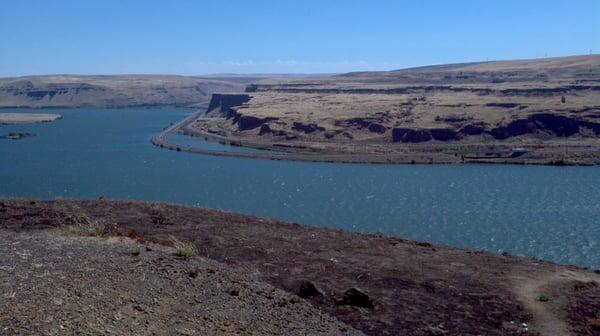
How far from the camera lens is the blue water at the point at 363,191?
28188 mm

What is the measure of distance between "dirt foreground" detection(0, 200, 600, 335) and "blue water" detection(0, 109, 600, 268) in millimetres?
12625

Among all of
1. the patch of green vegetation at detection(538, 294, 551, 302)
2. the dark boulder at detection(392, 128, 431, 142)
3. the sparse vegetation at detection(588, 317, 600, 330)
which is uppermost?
the patch of green vegetation at detection(538, 294, 551, 302)

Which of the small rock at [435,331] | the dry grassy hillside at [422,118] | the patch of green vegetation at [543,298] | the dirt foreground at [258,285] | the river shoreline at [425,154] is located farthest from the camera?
the dry grassy hillside at [422,118]

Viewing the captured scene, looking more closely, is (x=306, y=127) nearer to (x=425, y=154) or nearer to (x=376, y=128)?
(x=376, y=128)

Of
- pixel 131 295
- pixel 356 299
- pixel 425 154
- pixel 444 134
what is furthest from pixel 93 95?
pixel 131 295

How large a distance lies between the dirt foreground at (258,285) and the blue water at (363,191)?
41.4 feet

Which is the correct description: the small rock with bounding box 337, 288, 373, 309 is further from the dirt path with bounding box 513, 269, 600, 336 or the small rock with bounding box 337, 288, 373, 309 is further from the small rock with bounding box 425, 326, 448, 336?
the dirt path with bounding box 513, 269, 600, 336

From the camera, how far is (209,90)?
175m

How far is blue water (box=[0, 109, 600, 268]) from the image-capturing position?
2819 cm

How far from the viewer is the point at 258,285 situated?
34.5 feet

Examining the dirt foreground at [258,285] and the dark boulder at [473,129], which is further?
the dark boulder at [473,129]

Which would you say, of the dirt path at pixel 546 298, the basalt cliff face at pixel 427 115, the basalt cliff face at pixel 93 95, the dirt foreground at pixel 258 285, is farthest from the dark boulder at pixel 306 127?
the basalt cliff face at pixel 93 95

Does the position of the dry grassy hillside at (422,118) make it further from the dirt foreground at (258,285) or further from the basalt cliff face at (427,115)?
the dirt foreground at (258,285)

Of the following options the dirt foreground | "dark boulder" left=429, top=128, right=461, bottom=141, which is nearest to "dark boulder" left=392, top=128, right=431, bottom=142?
"dark boulder" left=429, top=128, right=461, bottom=141
